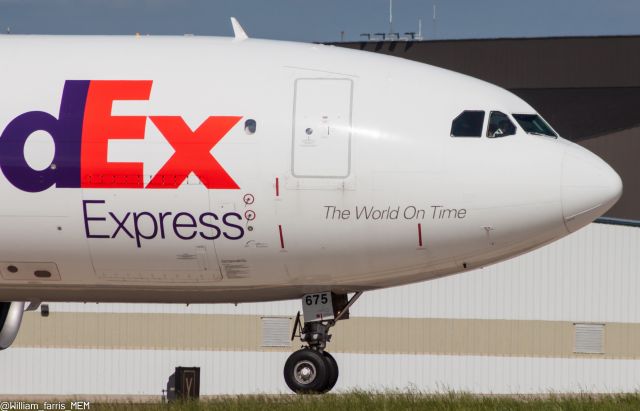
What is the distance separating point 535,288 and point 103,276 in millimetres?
23433

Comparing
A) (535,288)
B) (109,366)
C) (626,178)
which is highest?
(626,178)

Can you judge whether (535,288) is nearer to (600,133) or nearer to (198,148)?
(600,133)

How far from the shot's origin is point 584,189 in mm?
20734

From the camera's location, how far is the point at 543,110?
55.2 metres

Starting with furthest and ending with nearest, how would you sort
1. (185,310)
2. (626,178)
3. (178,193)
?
1. (626,178)
2. (185,310)
3. (178,193)

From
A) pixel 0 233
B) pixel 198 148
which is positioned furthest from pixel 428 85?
pixel 0 233

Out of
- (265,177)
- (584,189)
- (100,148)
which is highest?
(100,148)

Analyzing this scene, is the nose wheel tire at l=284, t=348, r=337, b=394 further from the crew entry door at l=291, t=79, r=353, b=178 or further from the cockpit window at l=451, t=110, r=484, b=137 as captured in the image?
the cockpit window at l=451, t=110, r=484, b=137

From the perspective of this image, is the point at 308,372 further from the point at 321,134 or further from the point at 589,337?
the point at 589,337

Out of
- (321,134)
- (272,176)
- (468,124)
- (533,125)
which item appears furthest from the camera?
(533,125)

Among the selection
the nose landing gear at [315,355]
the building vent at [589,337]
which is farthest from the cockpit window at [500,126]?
the building vent at [589,337]

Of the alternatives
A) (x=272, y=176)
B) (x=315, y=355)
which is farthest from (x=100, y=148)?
(x=315, y=355)

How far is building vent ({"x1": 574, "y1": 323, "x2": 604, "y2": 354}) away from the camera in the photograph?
141 feet

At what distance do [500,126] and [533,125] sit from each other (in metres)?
0.62
